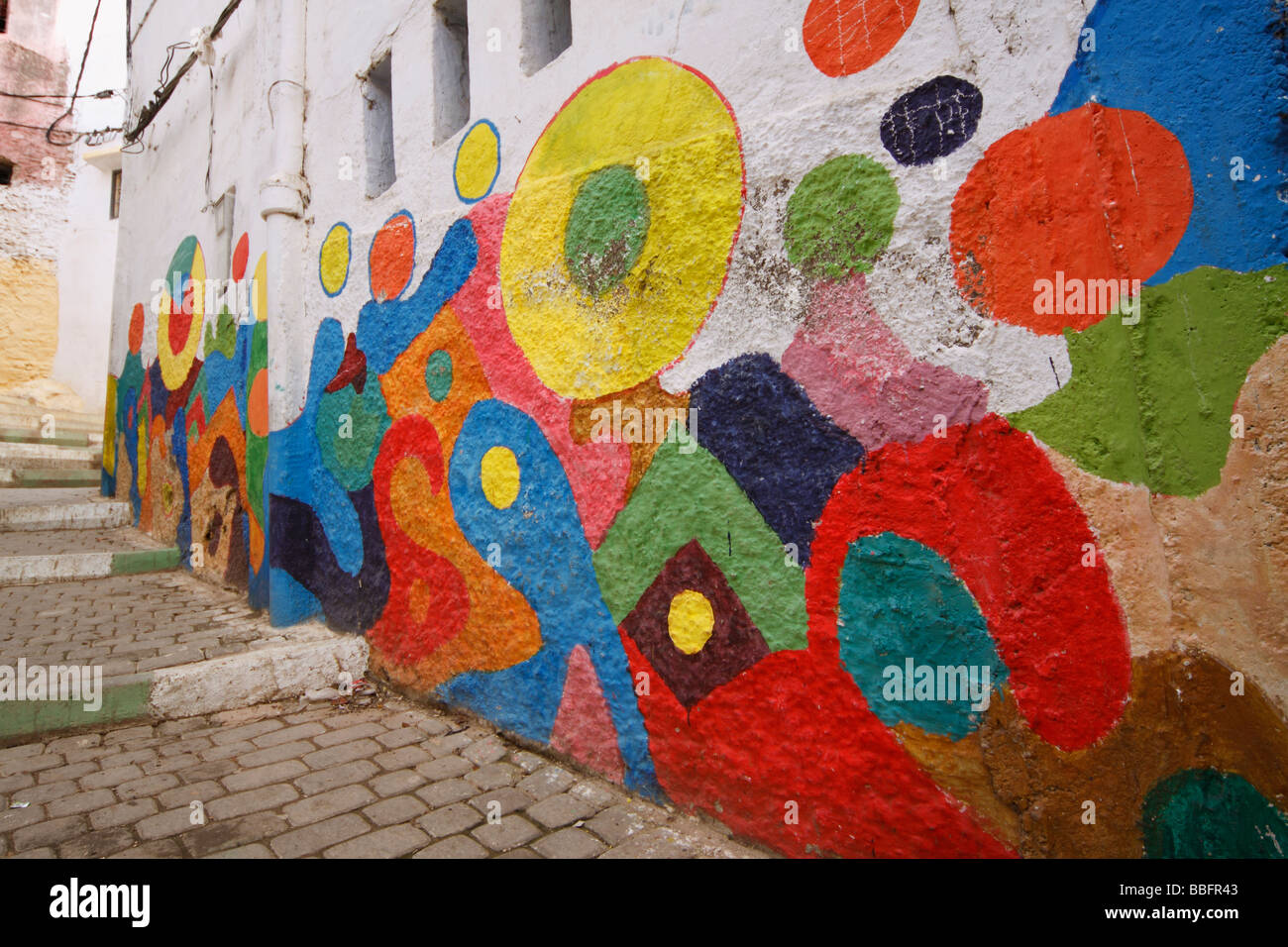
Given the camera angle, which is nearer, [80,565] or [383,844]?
[383,844]

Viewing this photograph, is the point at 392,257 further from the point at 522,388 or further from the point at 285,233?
the point at 522,388


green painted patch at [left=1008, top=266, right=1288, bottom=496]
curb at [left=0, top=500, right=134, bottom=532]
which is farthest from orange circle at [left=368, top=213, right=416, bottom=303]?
curb at [left=0, top=500, right=134, bottom=532]

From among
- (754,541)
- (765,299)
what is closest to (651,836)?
(754,541)

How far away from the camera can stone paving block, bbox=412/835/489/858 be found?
2189 millimetres

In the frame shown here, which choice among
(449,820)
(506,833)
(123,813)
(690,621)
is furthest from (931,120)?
(123,813)

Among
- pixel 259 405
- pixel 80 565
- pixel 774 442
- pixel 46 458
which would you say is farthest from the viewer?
pixel 46 458

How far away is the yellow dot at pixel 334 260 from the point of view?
4105mm

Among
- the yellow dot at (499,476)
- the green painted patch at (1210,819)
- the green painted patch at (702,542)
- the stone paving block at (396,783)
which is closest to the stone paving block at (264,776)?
the stone paving block at (396,783)

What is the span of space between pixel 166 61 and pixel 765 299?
7.45 m

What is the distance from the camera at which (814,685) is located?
2049 millimetres

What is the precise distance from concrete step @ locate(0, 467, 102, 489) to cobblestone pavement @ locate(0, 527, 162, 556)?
7.97ft

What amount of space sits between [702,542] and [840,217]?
108 centimetres

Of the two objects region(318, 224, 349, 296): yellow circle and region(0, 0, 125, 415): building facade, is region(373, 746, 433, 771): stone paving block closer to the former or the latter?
region(318, 224, 349, 296): yellow circle

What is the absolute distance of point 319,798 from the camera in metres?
2.53
